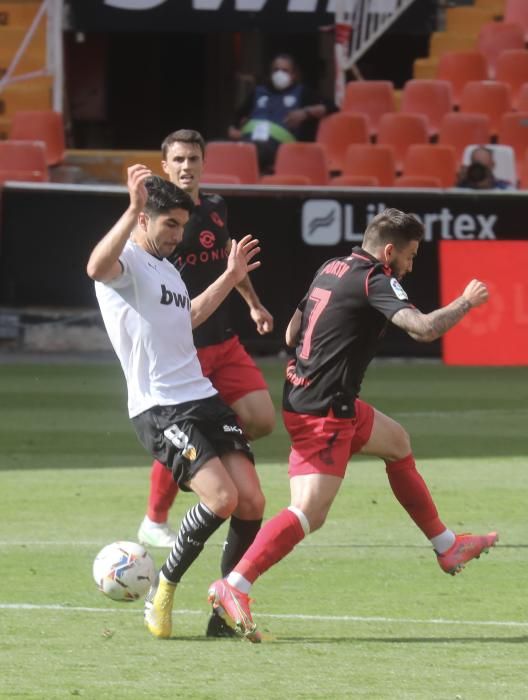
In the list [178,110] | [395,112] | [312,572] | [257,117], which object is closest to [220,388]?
[312,572]

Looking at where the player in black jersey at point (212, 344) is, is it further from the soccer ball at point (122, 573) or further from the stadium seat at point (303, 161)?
the stadium seat at point (303, 161)

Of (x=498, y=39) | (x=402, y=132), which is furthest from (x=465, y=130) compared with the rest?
(x=498, y=39)

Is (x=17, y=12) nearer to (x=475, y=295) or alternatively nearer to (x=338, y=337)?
(x=338, y=337)

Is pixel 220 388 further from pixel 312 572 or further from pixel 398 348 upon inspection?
pixel 398 348

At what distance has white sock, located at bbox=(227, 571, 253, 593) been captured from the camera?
7.26 meters

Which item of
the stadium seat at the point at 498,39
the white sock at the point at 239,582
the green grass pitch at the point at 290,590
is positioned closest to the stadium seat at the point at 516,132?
the stadium seat at the point at 498,39

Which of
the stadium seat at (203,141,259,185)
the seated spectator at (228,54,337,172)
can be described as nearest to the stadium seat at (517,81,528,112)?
the seated spectator at (228,54,337,172)

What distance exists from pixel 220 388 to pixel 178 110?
1948cm

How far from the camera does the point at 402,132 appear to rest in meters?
21.5

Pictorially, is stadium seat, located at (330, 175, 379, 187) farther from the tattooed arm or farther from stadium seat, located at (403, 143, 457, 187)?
the tattooed arm

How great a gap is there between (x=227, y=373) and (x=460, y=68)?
1441 centimetres

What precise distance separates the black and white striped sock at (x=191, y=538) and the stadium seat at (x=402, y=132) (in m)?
14.5

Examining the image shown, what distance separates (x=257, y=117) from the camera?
69.5 feet

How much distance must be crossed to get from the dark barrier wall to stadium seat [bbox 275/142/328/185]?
2497mm
